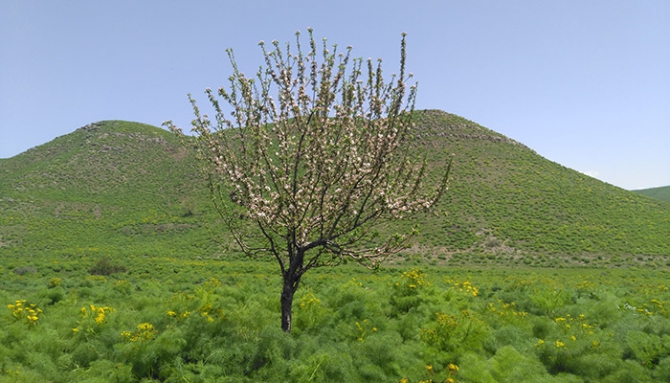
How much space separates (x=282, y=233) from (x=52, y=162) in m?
104

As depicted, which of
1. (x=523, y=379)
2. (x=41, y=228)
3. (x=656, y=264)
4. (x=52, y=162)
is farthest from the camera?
(x=52, y=162)

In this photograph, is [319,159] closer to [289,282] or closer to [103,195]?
[289,282]

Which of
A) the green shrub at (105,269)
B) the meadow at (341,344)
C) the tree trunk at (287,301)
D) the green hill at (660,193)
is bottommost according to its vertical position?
the green shrub at (105,269)

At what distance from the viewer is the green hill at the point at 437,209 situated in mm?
47188

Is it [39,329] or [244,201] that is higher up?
[244,201]

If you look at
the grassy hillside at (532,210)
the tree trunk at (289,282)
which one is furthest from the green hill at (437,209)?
the tree trunk at (289,282)

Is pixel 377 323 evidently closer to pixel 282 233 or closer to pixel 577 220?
pixel 282 233

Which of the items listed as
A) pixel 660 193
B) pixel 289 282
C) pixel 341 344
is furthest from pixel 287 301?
pixel 660 193

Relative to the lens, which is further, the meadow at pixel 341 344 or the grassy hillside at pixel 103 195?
the grassy hillside at pixel 103 195

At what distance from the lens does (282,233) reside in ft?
27.6

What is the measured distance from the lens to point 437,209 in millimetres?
52750

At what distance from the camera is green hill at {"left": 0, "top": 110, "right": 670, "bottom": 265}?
4719 centimetres

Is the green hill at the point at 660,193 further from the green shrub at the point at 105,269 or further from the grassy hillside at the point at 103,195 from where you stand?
the green shrub at the point at 105,269

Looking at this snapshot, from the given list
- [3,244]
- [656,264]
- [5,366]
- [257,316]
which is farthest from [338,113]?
[3,244]
